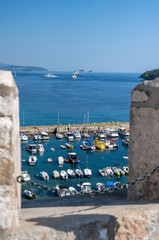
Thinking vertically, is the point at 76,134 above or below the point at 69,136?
above

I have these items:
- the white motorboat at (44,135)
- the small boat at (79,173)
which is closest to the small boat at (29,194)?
the small boat at (79,173)

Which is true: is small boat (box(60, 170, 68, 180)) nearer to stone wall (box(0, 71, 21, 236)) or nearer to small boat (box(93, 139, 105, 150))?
small boat (box(93, 139, 105, 150))

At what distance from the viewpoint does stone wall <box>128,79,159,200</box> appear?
3.35 meters

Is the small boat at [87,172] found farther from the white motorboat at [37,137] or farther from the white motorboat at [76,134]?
the white motorboat at [76,134]

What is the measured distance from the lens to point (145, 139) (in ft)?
11.4

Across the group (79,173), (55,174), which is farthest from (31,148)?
(79,173)

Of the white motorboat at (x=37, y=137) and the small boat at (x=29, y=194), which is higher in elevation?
the white motorboat at (x=37, y=137)

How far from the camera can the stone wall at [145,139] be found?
3.35 meters

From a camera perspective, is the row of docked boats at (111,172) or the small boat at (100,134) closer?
the row of docked boats at (111,172)

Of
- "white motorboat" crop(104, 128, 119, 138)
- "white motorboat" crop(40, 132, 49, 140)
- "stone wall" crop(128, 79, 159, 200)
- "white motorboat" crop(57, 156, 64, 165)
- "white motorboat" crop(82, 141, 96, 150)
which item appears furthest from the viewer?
"white motorboat" crop(104, 128, 119, 138)

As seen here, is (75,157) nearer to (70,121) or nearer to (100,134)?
(100,134)

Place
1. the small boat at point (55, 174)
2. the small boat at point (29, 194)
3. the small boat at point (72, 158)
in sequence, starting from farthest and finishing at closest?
1. the small boat at point (72, 158)
2. the small boat at point (55, 174)
3. the small boat at point (29, 194)

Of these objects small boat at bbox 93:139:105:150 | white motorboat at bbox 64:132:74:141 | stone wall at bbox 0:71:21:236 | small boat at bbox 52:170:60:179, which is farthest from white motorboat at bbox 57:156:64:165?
stone wall at bbox 0:71:21:236

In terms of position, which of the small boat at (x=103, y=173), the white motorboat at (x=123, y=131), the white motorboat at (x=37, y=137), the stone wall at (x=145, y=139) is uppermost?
the stone wall at (x=145, y=139)
